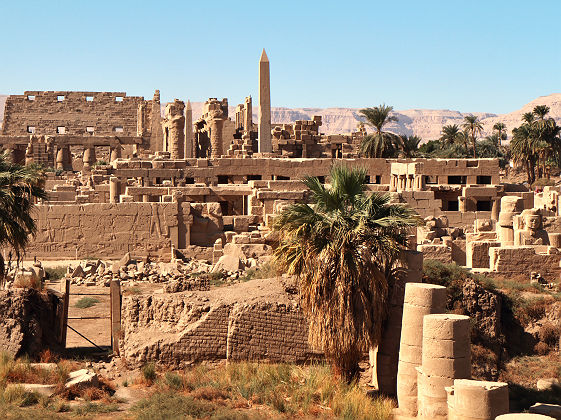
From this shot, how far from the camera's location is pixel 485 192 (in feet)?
99.0

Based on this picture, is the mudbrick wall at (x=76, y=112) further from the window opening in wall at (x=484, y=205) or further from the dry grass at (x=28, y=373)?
the dry grass at (x=28, y=373)

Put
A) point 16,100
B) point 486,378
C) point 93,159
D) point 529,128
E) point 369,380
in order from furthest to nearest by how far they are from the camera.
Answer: point 16,100 < point 529,128 < point 93,159 < point 486,378 < point 369,380

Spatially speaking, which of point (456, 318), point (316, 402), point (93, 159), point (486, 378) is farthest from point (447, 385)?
point (93, 159)

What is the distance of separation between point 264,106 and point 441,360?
97.9ft

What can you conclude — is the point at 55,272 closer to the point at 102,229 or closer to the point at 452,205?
the point at 102,229

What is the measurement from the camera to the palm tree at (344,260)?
39.3 ft

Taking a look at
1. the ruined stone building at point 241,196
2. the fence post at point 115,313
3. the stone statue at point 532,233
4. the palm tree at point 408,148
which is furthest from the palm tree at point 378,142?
the fence post at point 115,313

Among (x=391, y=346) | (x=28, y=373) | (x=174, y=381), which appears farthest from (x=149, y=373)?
(x=391, y=346)

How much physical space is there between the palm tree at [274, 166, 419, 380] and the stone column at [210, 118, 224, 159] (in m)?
31.3

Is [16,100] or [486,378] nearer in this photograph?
[486,378]

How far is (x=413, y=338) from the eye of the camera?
11641 mm

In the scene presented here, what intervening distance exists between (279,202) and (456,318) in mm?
13786

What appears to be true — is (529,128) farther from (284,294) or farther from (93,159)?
(284,294)

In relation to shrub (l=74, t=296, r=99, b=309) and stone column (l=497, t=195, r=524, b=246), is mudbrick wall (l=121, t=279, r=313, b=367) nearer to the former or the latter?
shrub (l=74, t=296, r=99, b=309)
